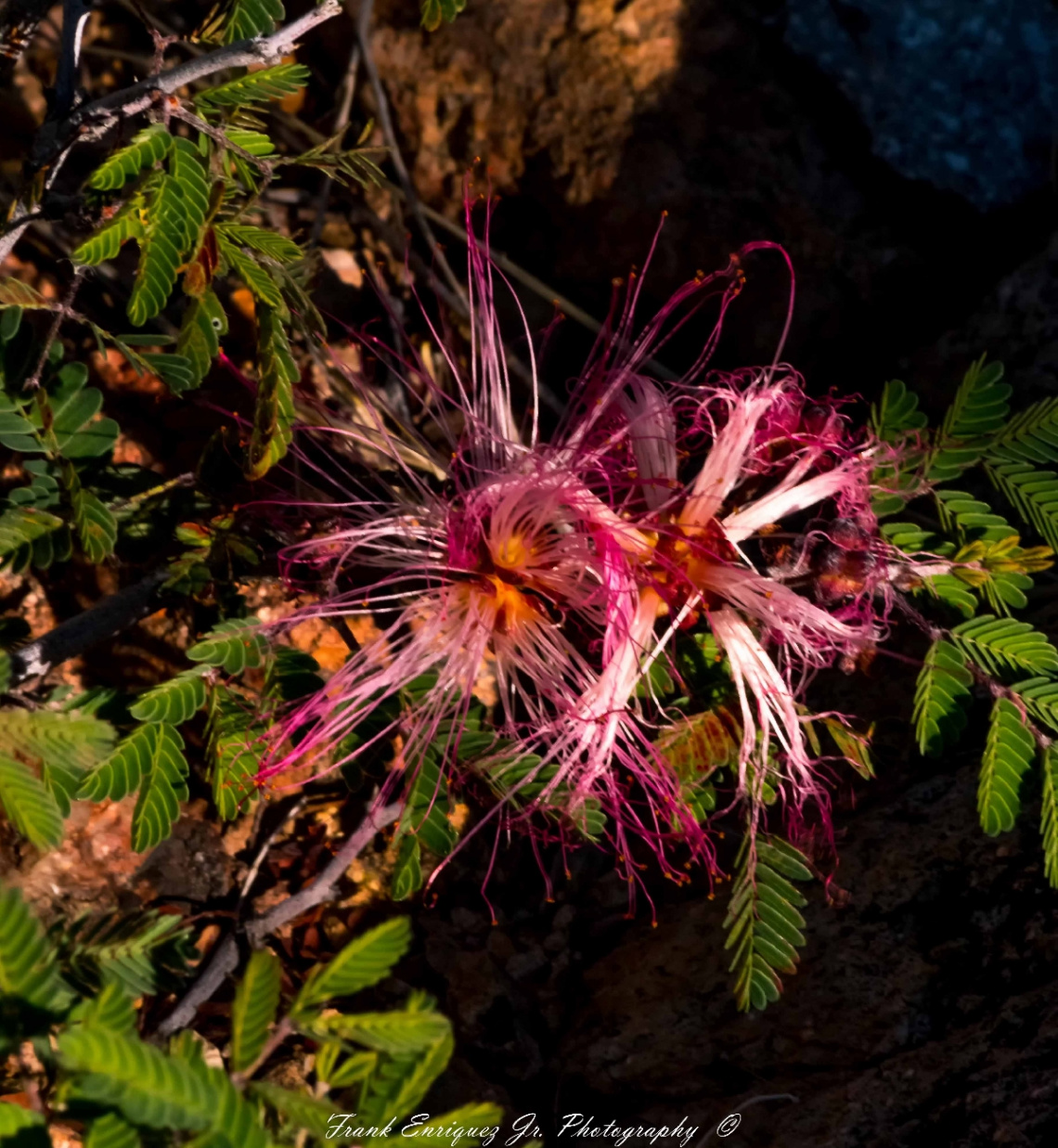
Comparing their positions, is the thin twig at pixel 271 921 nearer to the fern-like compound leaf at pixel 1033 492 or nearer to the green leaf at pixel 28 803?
the green leaf at pixel 28 803

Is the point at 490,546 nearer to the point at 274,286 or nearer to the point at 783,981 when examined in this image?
the point at 274,286

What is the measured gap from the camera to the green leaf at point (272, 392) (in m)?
Answer: 1.91

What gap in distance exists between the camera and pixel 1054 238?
10.1ft

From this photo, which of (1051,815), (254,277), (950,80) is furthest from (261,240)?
(950,80)

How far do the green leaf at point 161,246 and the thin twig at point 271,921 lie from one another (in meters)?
1.06

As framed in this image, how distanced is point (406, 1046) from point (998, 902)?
4.36 ft

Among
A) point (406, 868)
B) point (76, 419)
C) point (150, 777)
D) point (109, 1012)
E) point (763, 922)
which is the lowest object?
point (763, 922)

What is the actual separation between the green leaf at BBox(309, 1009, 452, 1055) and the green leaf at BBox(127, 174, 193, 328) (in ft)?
3.76

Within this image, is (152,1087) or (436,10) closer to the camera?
(152,1087)

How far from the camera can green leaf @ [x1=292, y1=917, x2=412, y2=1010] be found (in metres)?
1.41

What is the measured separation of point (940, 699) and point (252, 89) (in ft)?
5.57

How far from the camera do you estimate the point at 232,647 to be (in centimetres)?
208

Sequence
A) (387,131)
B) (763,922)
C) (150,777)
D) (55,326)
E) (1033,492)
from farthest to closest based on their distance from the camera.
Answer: (387,131) → (1033,492) → (763,922) → (150,777) → (55,326)

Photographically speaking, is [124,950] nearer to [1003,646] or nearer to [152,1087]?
[152,1087]
